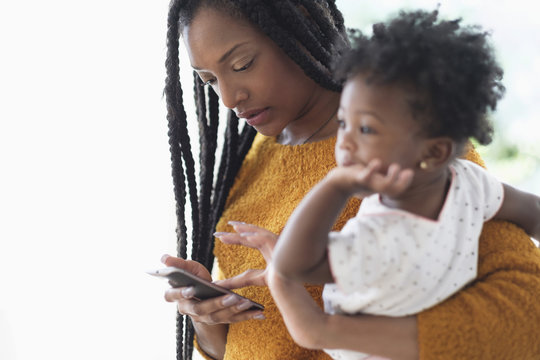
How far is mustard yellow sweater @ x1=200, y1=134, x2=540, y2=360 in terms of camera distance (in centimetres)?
74

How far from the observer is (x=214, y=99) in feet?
4.23

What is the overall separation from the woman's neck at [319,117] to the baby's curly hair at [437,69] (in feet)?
1.27

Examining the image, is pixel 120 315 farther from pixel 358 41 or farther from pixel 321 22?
pixel 358 41

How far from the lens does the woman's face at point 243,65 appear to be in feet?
3.24

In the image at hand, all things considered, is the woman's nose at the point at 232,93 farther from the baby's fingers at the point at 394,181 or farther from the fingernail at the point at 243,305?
the baby's fingers at the point at 394,181

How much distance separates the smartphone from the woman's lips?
0.32 m

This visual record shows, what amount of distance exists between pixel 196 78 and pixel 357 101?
2.29 ft

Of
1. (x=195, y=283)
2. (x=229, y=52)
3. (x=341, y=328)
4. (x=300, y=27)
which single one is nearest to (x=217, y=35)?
(x=229, y=52)

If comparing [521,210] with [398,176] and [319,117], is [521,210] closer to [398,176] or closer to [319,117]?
[398,176]

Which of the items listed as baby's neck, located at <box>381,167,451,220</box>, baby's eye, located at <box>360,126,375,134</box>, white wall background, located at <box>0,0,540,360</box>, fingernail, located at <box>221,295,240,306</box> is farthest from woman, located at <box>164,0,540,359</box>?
white wall background, located at <box>0,0,540,360</box>

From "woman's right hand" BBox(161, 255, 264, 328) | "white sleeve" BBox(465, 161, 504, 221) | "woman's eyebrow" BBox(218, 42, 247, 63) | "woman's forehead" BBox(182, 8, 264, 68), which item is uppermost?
"woman's forehead" BBox(182, 8, 264, 68)

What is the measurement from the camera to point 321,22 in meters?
1.06

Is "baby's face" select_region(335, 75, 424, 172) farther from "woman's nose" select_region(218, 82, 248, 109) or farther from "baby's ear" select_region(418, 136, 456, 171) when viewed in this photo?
"woman's nose" select_region(218, 82, 248, 109)

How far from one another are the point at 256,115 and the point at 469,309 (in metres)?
0.52
